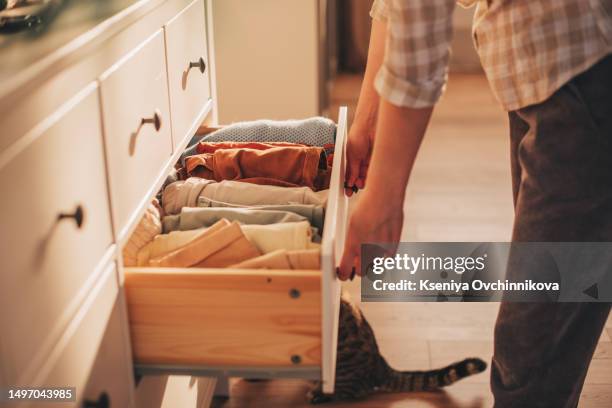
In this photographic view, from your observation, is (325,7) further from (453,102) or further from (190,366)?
(190,366)

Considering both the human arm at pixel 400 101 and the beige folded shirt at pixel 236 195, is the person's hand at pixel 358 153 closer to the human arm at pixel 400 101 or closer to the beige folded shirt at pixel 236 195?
the beige folded shirt at pixel 236 195

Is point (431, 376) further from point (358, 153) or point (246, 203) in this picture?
point (246, 203)

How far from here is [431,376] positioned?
5.76 feet

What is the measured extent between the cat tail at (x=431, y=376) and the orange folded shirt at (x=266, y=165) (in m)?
0.57

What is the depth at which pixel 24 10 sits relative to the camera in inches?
37.6

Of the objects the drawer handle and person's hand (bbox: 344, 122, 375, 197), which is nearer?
the drawer handle

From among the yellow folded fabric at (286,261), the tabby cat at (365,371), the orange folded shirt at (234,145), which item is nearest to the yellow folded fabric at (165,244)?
the yellow folded fabric at (286,261)

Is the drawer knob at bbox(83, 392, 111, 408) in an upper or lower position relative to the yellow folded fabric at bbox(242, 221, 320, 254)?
lower

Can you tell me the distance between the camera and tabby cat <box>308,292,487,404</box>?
170 cm

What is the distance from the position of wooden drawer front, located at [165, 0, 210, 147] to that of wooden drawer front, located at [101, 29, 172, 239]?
56mm

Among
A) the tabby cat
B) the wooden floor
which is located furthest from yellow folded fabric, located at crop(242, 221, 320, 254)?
the wooden floor

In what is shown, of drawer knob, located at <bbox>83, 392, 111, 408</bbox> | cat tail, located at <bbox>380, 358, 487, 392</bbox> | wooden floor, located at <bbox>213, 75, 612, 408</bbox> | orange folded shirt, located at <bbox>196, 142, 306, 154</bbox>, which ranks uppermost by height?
orange folded shirt, located at <bbox>196, 142, 306, 154</bbox>

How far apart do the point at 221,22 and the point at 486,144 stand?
4.09 ft

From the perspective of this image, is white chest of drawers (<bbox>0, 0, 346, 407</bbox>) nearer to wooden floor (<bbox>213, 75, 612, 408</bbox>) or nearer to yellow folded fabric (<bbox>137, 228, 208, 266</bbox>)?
yellow folded fabric (<bbox>137, 228, 208, 266</bbox>)
